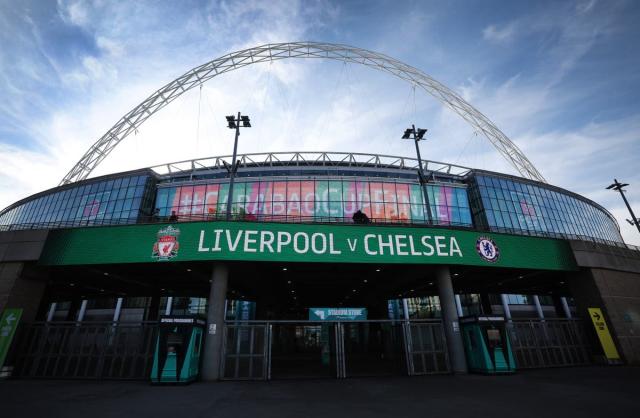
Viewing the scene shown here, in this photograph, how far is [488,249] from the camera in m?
19.9

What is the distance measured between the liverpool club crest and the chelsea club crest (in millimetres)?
18876

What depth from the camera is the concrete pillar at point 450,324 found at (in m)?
17.5

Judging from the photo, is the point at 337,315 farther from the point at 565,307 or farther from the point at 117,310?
the point at 565,307

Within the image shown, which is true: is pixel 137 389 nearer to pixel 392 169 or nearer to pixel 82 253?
pixel 82 253

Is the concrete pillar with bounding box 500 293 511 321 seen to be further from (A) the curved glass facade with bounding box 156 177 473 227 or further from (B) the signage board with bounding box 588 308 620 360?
(B) the signage board with bounding box 588 308 620 360

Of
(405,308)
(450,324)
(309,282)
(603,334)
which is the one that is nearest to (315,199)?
(309,282)

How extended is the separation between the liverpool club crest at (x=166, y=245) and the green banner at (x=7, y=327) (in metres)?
8.53

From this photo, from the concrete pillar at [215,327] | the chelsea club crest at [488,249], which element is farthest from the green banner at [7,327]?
the chelsea club crest at [488,249]

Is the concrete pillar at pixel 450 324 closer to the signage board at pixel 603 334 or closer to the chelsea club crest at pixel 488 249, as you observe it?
the chelsea club crest at pixel 488 249

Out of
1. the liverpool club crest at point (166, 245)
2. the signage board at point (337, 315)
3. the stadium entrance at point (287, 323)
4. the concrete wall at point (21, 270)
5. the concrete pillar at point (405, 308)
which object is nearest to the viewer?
the stadium entrance at point (287, 323)

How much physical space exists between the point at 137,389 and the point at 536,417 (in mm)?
15332

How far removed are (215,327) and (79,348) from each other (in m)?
8.69

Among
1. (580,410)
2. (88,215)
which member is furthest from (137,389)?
(88,215)

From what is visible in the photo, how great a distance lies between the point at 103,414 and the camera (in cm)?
905
